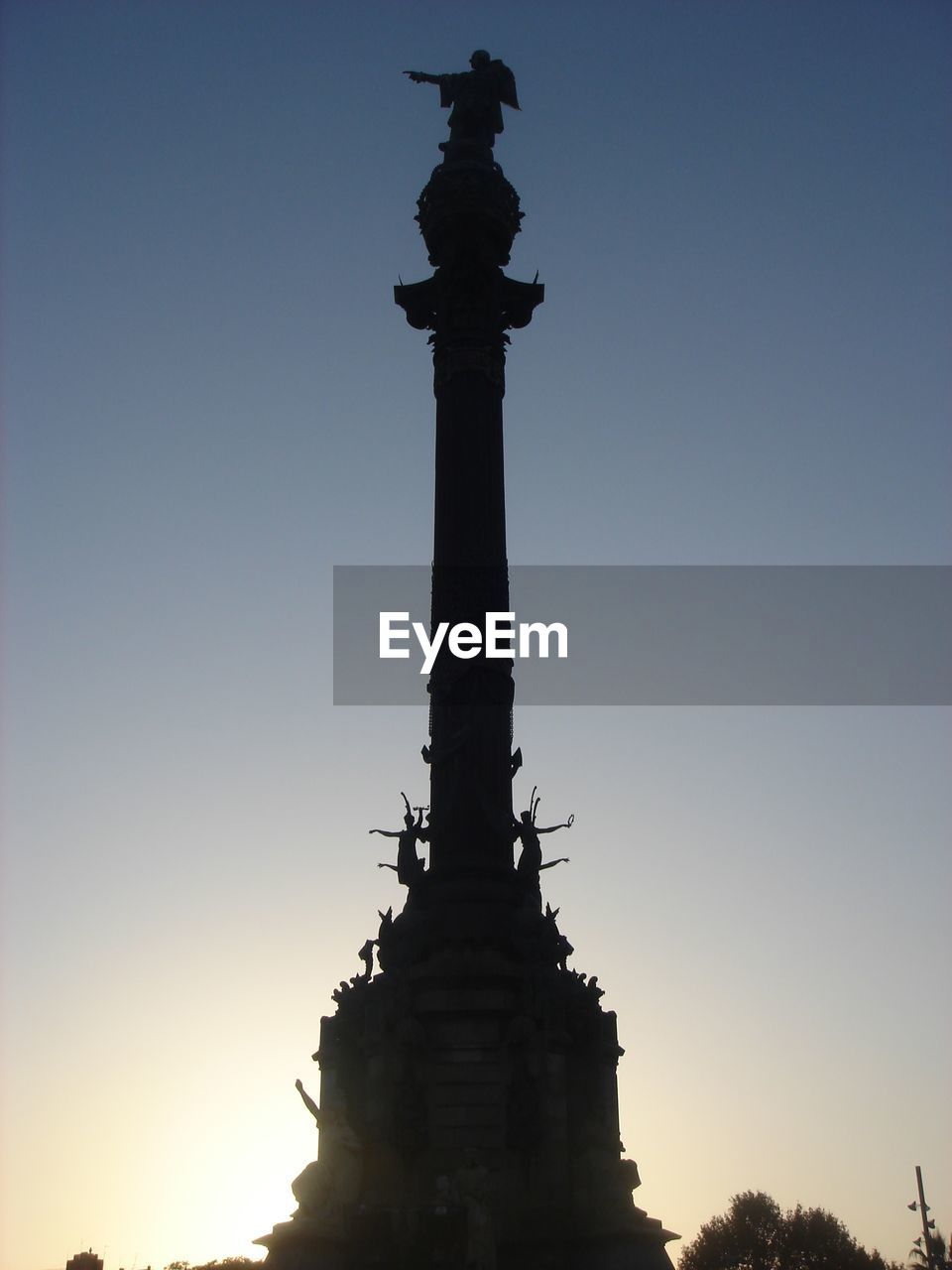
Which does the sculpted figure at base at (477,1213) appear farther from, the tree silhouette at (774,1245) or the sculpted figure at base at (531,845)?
the tree silhouette at (774,1245)

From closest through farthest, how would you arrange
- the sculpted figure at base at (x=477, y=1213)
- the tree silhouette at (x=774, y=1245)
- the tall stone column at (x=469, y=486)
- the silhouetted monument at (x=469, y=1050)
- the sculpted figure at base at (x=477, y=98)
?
the sculpted figure at base at (x=477, y=1213)
the silhouetted monument at (x=469, y=1050)
the tall stone column at (x=469, y=486)
the sculpted figure at base at (x=477, y=98)
the tree silhouette at (x=774, y=1245)

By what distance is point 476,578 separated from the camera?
30.5 meters

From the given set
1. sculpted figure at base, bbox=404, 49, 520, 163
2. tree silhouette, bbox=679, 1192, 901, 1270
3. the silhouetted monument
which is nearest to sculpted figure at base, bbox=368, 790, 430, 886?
the silhouetted monument

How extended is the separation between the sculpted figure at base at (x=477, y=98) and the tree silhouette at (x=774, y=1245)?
50.7 metres

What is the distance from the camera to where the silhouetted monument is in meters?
23.2

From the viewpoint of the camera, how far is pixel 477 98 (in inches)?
1404

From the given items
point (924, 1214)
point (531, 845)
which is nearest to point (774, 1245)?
point (924, 1214)

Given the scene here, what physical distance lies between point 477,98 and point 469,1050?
23.1 meters

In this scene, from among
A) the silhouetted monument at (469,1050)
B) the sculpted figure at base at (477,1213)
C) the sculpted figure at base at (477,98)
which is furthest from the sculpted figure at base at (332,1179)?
the sculpted figure at base at (477,98)

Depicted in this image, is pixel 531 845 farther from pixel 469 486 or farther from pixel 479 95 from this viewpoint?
pixel 479 95

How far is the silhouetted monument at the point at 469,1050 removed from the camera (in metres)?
23.2

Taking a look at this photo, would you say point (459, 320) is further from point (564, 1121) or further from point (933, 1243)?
point (933, 1243)

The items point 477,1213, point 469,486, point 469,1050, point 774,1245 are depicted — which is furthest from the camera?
point 774,1245

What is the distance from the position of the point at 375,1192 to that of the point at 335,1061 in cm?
255
